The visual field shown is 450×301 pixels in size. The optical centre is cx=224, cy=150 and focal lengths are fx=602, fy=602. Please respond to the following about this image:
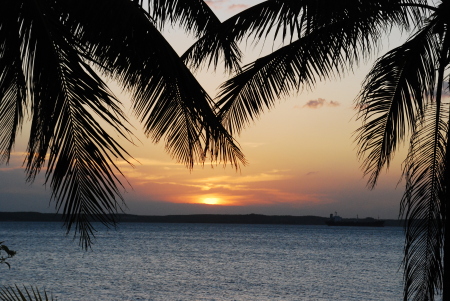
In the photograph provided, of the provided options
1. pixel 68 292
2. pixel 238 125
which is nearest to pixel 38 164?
pixel 238 125

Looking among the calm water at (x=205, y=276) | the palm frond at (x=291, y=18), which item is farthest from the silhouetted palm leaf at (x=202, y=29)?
the calm water at (x=205, y=276)

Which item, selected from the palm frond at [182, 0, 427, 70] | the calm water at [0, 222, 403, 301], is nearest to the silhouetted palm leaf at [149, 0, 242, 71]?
the palm frond at [182, 0, 427, 70]

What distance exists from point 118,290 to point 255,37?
28176 millimetres

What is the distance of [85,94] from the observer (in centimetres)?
312

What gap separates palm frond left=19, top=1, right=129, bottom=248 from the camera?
3010mm

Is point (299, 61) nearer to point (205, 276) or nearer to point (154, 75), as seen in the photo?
point (154, 75)

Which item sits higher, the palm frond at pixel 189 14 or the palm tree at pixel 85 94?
the palm frond at pixel 189 14

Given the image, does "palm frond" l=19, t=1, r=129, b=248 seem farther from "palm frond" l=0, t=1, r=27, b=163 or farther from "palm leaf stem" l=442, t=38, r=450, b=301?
"palm leaf stem" l=442, t=38, r=450, b=301

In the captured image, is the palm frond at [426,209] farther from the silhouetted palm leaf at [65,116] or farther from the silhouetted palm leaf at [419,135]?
the silhouetted palm leaf at [65,116]

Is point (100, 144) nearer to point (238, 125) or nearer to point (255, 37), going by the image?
point (255, 37)

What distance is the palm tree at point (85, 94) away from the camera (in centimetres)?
303

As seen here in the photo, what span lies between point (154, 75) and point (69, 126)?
32.5 inches

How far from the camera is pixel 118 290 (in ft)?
107

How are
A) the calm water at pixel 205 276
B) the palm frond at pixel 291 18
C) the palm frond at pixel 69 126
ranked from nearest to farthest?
the palm frond at pixel 69 126
the palm frond at pixel 291 18
the calm water at pixel 205 276
